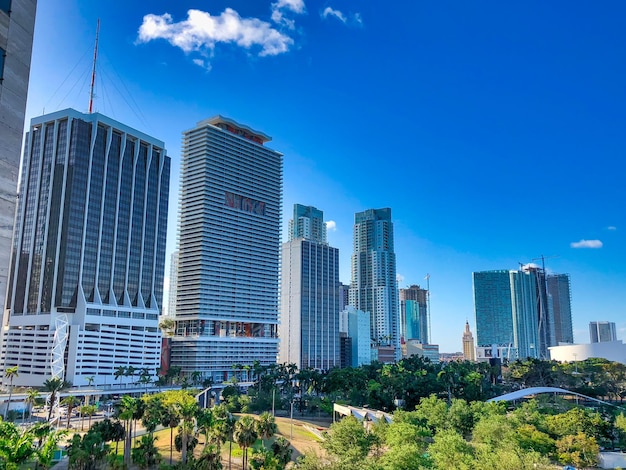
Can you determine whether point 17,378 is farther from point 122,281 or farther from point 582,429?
point 582,429

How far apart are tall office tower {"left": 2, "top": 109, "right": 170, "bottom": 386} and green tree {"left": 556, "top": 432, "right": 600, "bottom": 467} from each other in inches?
5667

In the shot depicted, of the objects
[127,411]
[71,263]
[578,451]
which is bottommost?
[578,451]

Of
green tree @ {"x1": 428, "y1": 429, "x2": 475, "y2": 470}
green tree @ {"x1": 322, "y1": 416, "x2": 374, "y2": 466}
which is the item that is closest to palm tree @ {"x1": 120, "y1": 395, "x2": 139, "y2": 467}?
green tree @ {"x1": 322, "y1": 416, "x2": 374, "y2": 466}

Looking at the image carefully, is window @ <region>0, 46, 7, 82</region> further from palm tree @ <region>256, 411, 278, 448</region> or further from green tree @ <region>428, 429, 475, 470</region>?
green tree @ <region>428, 429, 475, 470</region>

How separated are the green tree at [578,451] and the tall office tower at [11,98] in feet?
266

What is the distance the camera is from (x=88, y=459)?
68.7 m

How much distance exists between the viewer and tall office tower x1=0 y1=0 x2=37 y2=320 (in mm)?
33344

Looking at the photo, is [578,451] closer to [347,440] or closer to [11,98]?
[347,440]

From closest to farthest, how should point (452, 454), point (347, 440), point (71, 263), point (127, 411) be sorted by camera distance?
point (452, 454) < point (347, 440) < point (127, 411) < point (71, 263)

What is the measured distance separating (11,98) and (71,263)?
530 feet

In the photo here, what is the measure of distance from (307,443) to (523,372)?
112894 mm

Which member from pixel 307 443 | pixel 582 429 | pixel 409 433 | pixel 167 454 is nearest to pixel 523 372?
pixel 582 429

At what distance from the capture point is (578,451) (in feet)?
269

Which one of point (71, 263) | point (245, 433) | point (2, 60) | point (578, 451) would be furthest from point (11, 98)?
point (71, 263)
